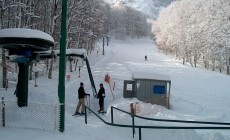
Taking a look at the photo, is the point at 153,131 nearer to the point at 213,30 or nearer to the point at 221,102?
the point at 221,102

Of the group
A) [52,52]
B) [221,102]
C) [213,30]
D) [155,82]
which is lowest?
[221,102]

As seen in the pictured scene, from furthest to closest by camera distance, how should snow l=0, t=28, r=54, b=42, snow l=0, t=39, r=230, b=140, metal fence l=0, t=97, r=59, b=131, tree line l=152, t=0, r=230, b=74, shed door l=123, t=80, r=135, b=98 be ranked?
tree line l=152, t=0, r=230, b=74 → shed door l=123, t=80, r=135, b=98 → snow l=0, t=28, r=54, b=42 → metal fence l=0, t=97, r=59, b=131 → snow l=0, t=39, r=230, b=140

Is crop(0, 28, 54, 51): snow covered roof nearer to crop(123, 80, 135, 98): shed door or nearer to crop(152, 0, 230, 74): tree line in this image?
crop(123, 80, 135, 98): shed door

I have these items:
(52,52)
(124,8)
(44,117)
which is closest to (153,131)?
(44,117)

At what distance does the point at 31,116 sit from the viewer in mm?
12070

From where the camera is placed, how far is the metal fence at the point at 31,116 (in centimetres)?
1108

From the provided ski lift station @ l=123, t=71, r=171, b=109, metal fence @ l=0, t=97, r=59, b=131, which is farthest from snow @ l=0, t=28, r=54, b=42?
ski lift station @ l=123, t=71, r=171, b=109

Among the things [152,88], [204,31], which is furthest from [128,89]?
[204,31]

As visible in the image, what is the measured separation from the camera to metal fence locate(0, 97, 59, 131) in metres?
11.1

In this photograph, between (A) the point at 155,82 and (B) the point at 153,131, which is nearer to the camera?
(B) the point at 153,131

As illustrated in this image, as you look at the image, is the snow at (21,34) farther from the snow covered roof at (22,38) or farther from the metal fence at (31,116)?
the metal fence at (31,116)

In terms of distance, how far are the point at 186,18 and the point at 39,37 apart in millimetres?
62596

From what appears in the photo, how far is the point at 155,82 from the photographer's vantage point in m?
23.9

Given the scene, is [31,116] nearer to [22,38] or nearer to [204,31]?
[22,38]
